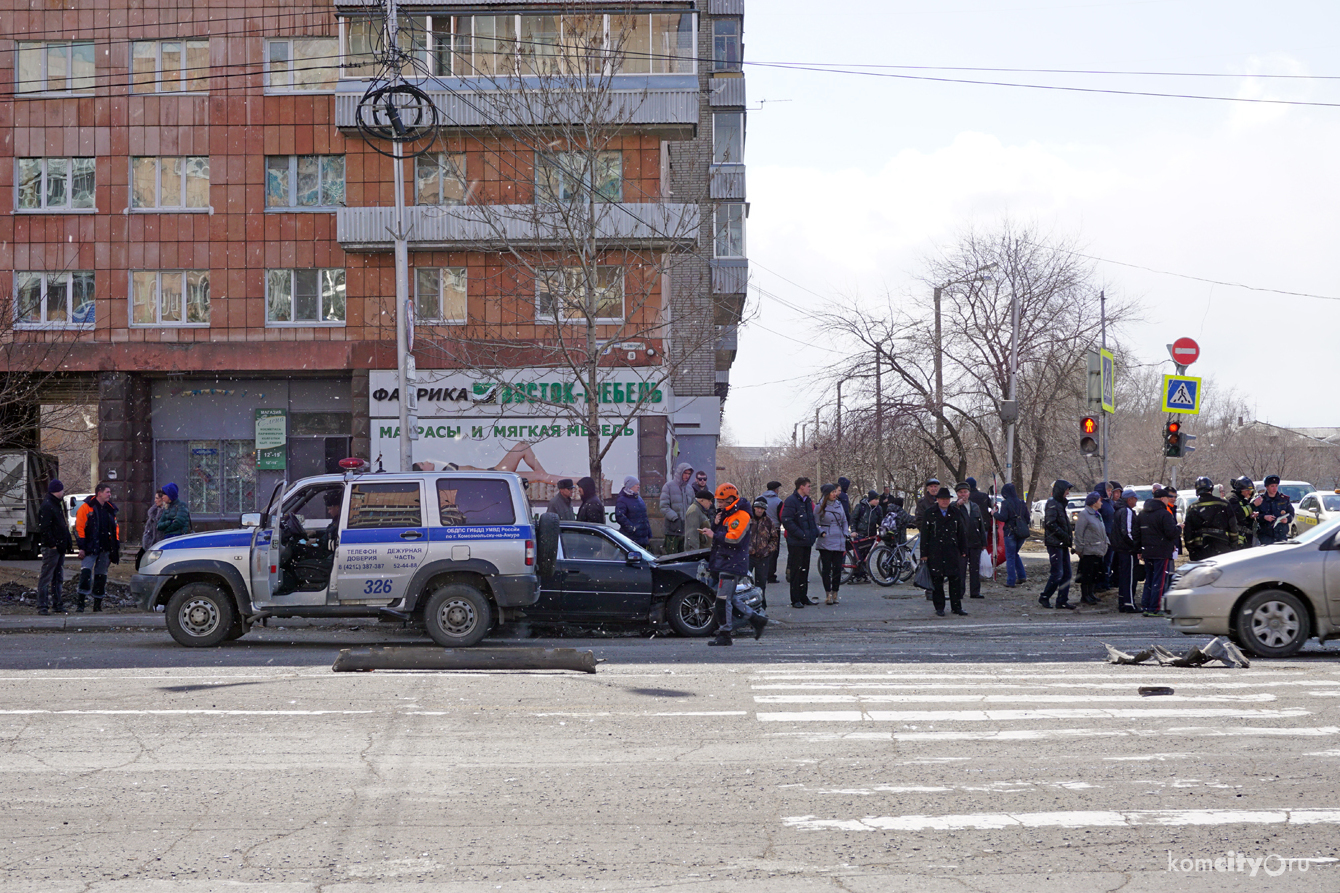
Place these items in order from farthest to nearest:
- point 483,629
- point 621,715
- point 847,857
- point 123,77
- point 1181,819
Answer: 1. point 123,77
2. point 483,629
3. point 621,715
4. point 1181,819
5. point 847,857

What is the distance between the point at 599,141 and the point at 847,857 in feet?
69.3

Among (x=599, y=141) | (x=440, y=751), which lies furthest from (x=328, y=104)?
(x=440, y=751)

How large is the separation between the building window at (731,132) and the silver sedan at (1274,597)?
3339 centimetres

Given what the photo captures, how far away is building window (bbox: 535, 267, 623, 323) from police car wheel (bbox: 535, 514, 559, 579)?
813 centimetres

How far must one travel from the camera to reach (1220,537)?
17.6 m

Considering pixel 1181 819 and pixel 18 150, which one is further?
pixel 18 150

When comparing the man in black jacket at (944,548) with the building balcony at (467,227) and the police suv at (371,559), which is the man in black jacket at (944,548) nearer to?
the police suv at (371,559)

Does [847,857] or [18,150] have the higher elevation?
[18,150]

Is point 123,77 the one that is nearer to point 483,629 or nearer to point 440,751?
point 483,629

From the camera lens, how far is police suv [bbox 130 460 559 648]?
13.6 meters

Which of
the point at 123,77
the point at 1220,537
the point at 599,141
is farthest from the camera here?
the point at 123,77

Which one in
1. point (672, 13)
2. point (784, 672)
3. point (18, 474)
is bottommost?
point (784, 672)

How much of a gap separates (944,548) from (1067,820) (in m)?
12.0

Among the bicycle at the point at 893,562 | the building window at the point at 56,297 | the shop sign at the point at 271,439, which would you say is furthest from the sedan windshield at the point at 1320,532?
the building window at the point at 56,297
